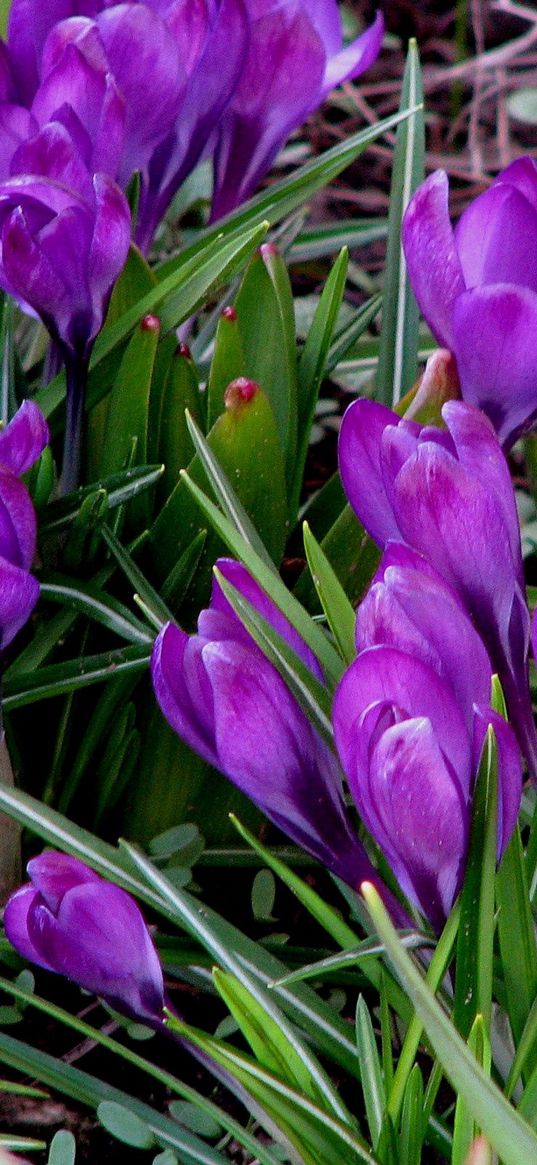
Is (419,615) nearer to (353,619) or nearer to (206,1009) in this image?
(353,619)

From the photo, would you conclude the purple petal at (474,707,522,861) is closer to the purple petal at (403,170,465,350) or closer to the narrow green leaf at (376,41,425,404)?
the purple petal at (403,170,465,350)

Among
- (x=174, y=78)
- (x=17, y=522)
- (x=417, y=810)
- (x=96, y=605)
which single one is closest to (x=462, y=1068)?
(x=417, y=810)

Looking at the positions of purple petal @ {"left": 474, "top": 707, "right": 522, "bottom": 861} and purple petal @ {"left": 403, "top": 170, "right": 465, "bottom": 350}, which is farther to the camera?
purple petal @ {"left": 403, "top": 170, "right": 465, "bottom": 350}

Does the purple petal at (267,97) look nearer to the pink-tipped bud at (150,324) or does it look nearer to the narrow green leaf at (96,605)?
the pink-tipped bud at (150,324)

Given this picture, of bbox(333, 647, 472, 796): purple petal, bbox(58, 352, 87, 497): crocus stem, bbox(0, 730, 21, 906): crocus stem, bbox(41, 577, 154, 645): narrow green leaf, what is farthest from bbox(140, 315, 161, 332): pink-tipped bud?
bbox(333, 647, 472, 796): purple petal

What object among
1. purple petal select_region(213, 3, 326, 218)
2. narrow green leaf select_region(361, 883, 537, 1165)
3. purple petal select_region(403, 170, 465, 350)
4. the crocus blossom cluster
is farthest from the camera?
purple petal select_region(213, 3, 326, 218)

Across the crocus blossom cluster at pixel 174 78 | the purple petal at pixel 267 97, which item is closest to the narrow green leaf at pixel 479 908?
the crocus blossom cluster at pixel 174 78
